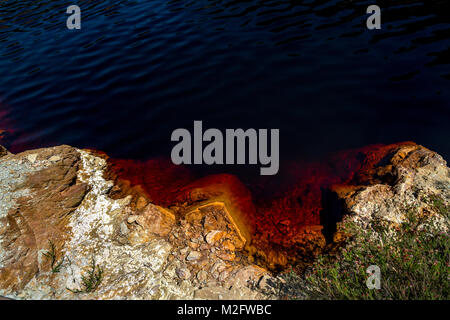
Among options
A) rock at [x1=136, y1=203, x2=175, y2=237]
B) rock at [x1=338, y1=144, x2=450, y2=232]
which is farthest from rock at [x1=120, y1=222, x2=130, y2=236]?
rock at [x1=338, y1=144, x2=450, y2=232]

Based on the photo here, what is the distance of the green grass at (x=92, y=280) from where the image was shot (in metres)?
3.82

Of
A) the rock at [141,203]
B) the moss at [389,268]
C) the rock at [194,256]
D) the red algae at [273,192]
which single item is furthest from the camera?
the rock at [141,203]

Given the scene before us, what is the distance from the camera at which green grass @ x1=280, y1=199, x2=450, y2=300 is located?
3.02 metres

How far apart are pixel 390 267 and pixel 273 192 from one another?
8.04 ft

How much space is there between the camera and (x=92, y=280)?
3.90m

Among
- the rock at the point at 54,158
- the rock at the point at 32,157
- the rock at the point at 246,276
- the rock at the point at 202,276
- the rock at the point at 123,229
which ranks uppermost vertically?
the rock at the point at 32,157

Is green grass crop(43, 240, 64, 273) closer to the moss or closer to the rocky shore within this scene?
the rocky shore

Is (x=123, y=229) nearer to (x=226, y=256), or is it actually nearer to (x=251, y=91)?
(x=226, y=256)

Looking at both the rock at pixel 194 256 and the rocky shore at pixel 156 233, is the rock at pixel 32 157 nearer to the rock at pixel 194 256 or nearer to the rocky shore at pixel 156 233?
the rocky shore at pixel 156 233

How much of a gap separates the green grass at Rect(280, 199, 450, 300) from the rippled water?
2.45 m

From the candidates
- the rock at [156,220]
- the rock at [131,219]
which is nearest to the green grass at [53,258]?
the rock at [131,219]

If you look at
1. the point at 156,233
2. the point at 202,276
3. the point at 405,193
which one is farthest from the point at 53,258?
the point at 405,193

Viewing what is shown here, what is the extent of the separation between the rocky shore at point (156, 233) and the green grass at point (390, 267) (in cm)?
24
